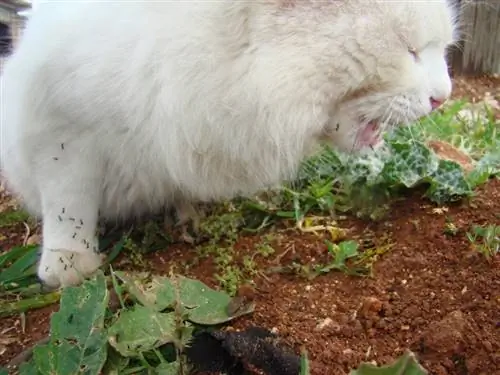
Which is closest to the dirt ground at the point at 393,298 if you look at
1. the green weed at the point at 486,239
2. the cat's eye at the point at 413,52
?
the green weed at the point at 486,239

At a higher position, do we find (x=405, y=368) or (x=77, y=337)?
(x=405, y=368)

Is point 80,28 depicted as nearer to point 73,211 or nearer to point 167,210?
point 73,211

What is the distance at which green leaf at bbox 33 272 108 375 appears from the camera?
1490mm

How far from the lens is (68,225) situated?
2.04 metres

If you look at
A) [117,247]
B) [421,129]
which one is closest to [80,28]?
[117,247]

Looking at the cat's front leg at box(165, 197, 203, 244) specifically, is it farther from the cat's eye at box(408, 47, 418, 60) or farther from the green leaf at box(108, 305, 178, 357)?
the cat's eye at box(408, 47, 418, 60)

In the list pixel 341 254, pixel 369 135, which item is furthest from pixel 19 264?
pixel 369 135

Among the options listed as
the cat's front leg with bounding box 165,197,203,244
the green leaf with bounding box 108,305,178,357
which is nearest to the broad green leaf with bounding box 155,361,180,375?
the green leaf with bounding box 108,305,178,357

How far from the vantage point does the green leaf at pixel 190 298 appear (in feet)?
5.61

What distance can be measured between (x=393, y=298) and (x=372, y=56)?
0.58 m

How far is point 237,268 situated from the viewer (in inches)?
78.9

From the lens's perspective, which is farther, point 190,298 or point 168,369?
point 190,298

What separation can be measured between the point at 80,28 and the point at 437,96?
910 mm

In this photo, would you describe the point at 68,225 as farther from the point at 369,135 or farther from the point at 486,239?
the point at 486,239
